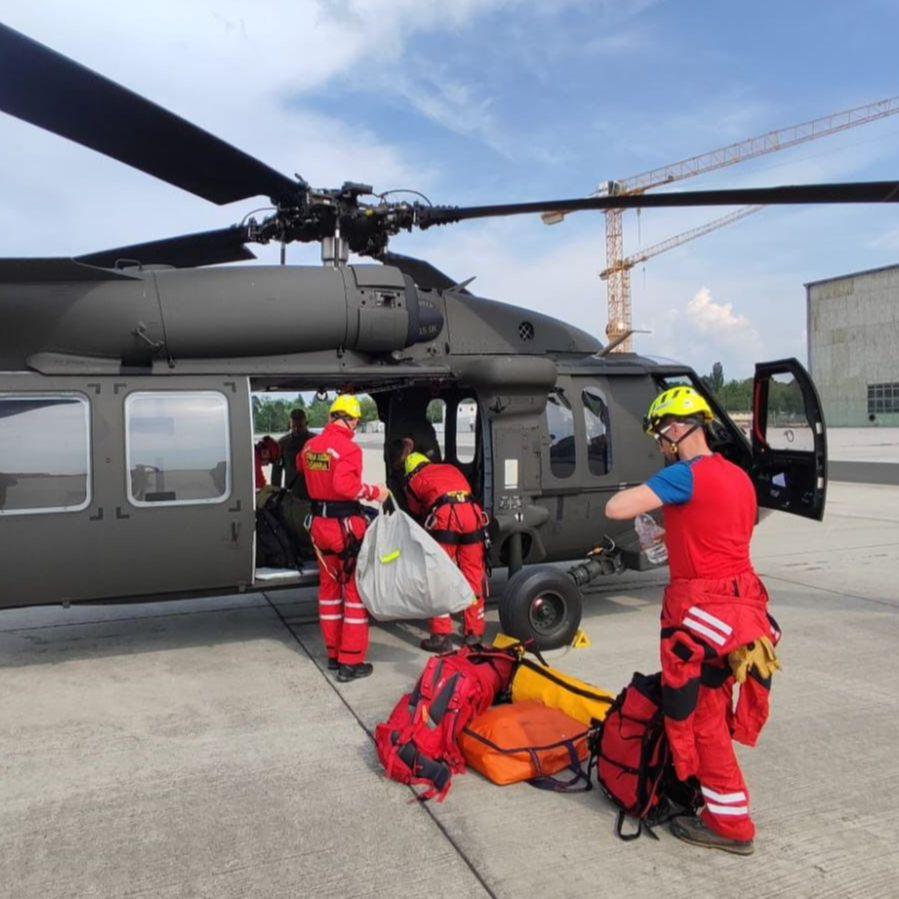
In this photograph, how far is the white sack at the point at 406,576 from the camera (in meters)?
4.91

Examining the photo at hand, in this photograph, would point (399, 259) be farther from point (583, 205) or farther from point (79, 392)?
point (79, 392)

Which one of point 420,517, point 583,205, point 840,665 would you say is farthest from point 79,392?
point 840,665

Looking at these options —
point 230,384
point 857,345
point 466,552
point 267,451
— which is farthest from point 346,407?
point 857,345

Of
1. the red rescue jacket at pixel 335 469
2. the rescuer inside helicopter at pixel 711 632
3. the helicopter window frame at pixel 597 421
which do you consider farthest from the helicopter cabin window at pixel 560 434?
the rescuer inside helicopter at pixel 711 632

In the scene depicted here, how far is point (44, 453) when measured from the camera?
4.98 meters

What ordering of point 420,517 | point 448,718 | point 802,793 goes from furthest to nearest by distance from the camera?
1. point 420,517
2. point 448,718
3. point 802,793

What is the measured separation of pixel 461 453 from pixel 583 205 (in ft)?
10.4

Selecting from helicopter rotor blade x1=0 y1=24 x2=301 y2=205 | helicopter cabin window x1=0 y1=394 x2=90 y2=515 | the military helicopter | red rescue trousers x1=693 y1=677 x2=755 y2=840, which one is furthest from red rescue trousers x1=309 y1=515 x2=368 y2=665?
red rescue trousers x1=693 y1=677 x2=755 y2=840

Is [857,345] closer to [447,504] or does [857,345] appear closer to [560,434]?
[560,434]

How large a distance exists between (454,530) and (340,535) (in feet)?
3.21

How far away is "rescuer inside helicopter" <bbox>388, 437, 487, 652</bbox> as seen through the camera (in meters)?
5.73

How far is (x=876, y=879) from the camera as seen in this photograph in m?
2.86

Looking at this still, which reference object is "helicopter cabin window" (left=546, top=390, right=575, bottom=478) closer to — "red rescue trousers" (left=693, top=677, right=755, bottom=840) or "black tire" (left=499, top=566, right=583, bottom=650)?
"black tire" (left=499, top=566, right=583, bottom=650)

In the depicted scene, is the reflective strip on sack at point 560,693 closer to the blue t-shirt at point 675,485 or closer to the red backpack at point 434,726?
the red backpack at point 434,726
